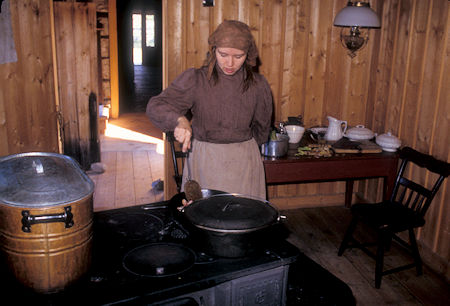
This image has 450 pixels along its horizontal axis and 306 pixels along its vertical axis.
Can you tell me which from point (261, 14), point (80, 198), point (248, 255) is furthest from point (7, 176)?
point (261, 14)

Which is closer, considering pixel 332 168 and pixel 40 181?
pixel 40 181

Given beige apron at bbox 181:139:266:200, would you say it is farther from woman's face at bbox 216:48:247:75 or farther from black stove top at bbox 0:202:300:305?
black stove top at bbox 0:202:300:305

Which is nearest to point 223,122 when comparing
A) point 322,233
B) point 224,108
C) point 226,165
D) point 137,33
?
point 224,108

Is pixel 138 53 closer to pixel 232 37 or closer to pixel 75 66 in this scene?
pixel 75 66

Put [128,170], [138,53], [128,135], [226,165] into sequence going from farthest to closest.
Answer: [138,53], [128,135], [128,170], [226,165]

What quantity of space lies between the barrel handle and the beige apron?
4.26 ft

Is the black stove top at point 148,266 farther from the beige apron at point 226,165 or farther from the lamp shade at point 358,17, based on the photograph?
the lamp shade at point 358,17

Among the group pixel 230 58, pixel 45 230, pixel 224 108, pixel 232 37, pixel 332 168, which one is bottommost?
pixel 332 168

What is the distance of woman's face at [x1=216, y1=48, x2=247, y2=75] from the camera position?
2244 millimetres

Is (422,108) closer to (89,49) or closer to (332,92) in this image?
(332,92)

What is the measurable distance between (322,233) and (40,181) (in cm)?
303

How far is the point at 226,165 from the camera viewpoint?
8.34ft

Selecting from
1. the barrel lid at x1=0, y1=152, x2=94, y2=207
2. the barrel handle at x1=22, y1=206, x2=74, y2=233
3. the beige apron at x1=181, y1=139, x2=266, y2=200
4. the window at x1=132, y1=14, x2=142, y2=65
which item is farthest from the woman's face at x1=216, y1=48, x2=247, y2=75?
the window at x1=132, y1=14, x2=142, y2=65

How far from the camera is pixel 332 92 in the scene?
423cm
